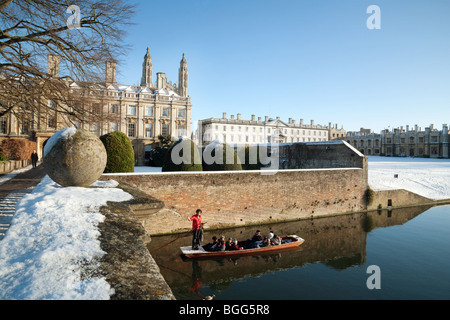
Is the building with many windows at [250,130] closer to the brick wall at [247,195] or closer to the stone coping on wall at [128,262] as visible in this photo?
the brick wall at [247,195]

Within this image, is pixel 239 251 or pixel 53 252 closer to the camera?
pixel 53 252

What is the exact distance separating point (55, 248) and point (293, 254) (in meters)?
9.77

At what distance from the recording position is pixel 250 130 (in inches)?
3091

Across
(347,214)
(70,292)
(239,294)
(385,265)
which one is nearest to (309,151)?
(347,214)

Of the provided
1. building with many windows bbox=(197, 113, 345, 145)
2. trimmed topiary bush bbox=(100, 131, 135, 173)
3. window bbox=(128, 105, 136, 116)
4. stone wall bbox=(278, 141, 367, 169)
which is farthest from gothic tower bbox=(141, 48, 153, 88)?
trimmed topiary bush bbox=(100, 131, 135, 173)

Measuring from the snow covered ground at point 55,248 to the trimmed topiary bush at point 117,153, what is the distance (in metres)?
7.88

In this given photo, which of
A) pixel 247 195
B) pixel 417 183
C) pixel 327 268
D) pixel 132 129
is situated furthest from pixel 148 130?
pixel 327 268

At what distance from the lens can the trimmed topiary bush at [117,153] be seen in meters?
14.1

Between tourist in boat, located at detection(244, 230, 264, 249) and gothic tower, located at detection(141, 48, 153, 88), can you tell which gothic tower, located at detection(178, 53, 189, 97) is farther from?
tourist in boat, located at detection(244, 230, 264, 249)

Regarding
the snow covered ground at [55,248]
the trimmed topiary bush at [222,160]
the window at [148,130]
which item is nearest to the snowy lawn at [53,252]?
the snow covered ground at [55,248]

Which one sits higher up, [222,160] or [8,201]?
[222,160]

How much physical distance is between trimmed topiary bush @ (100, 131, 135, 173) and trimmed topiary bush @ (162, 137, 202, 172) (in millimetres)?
2369

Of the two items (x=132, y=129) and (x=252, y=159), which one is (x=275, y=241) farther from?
(x=132, y=129)

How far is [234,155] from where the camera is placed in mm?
17891
